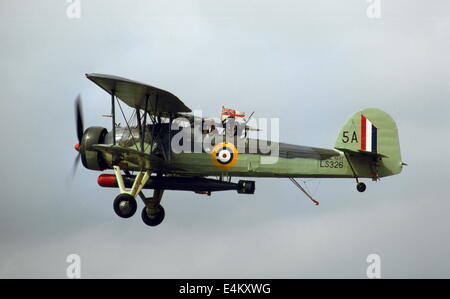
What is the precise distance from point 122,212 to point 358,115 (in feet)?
22.1

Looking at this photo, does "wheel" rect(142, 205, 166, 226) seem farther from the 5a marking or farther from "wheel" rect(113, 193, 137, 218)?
the 5a marking

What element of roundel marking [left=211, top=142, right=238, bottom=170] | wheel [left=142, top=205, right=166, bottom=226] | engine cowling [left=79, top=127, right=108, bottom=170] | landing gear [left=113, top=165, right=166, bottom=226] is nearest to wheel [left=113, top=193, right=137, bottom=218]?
landing gear [left=113, top=165, right=166, bottom=226]

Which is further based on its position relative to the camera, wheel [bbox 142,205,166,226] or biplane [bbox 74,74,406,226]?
wheel [bbox 142,205,166,226]

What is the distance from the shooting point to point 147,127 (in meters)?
29.7

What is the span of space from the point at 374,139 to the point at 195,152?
4746 mm

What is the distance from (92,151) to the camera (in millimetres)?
29859

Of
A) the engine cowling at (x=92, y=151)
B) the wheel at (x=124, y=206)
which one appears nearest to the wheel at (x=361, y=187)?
the wheel at (x=124, y=206)

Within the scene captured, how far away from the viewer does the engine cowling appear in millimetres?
29891

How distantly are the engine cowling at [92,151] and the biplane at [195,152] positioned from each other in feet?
0.09

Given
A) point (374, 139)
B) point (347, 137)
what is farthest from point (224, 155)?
point (374, 139)

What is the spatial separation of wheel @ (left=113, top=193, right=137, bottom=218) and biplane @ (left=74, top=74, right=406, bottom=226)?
0.03m
